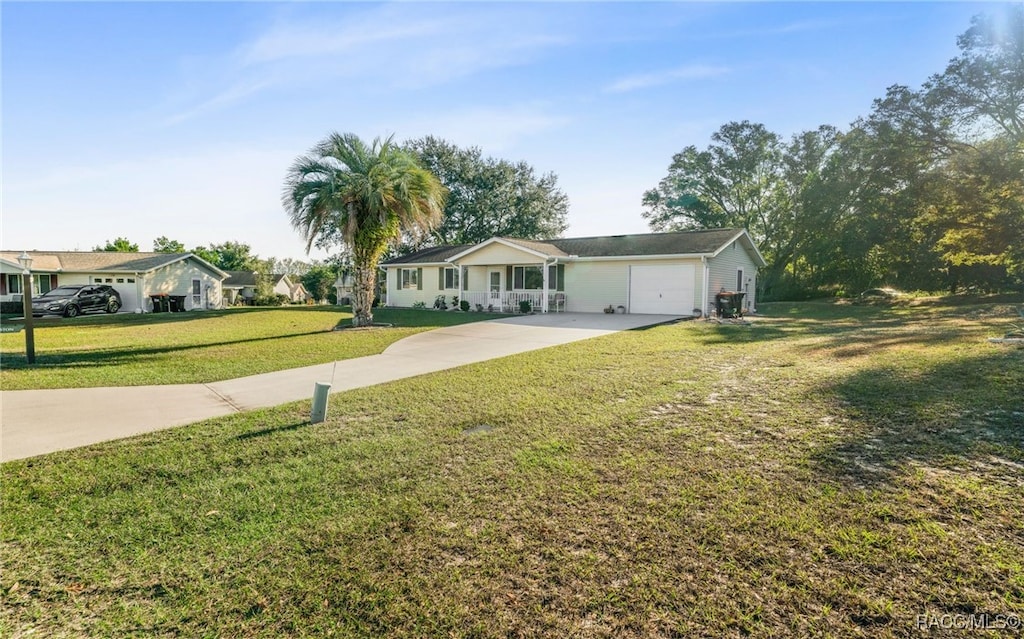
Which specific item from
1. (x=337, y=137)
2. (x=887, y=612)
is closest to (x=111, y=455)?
(x=887, y=612)

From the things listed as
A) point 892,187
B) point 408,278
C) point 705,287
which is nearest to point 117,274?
point 408,278

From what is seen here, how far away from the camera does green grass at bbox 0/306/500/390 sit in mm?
8094

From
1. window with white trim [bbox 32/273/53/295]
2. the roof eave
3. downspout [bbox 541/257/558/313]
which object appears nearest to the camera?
the roof eave

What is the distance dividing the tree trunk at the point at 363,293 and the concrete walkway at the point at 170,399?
5.51 m

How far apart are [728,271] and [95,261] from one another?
36.0m

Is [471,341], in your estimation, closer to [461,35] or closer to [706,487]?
[461,35]

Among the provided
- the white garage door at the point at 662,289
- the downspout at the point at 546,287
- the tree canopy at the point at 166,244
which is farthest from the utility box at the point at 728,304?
the tree canopy at the point at 166,244

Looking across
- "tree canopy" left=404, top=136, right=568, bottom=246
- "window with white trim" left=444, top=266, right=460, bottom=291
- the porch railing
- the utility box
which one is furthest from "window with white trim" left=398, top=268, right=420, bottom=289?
the utility box

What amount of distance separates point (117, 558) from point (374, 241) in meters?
13.7

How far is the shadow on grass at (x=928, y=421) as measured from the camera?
3.76 metres

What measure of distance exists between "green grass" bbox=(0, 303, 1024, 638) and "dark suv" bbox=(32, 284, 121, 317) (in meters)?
25.3

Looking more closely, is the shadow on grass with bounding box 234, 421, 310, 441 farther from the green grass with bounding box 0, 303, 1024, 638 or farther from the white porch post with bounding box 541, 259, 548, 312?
the white porch post with bounding box 541, 259, 548, 312

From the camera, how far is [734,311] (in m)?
18.9

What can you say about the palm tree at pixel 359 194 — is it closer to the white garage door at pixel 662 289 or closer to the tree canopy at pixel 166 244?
the white garage door at pixel 662 289
